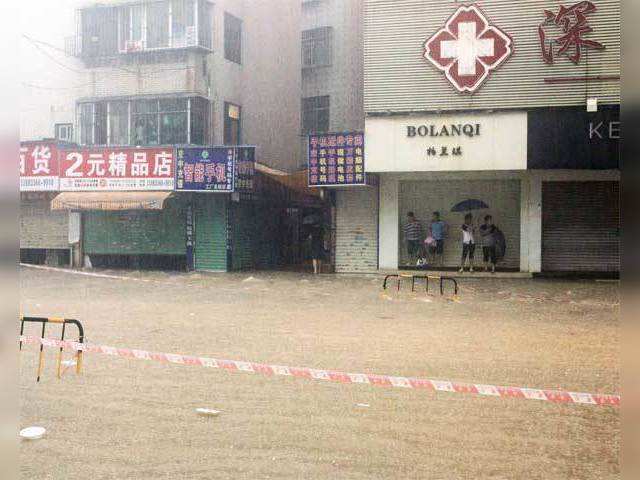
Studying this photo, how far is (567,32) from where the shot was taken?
18219mm

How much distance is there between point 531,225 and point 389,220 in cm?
427

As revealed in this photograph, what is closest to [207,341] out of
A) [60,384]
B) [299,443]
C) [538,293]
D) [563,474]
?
[60,384]

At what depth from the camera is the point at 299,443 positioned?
190 inches

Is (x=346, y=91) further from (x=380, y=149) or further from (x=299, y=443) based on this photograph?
(x=299, y=443)

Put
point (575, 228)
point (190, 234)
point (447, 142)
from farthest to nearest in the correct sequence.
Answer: point (190, 234)
point (575, 228)
point (447, 142)

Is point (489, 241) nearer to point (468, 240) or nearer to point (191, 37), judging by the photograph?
point (468, 240)

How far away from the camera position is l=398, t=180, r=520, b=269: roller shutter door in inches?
791

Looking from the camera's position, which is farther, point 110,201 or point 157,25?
point 157,25

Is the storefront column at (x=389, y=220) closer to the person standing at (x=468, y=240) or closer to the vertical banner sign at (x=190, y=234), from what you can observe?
the person standing at (x=468, y=240)

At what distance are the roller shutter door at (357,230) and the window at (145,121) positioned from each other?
5.35 metres

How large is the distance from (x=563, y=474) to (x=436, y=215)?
53.8 ft

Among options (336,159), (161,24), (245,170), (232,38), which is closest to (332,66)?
(232,38)

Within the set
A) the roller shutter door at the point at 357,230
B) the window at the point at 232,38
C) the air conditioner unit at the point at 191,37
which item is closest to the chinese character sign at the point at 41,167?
the air conditioner unit at the point at 191,37

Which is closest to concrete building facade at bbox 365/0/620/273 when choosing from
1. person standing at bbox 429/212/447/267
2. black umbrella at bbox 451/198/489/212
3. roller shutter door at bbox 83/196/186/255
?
black umbrella at bbox 451/198/489/212
